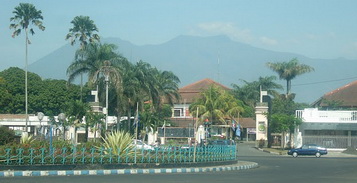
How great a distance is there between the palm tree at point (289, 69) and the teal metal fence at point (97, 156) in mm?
62981

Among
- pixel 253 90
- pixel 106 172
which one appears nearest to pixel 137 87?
pixel 106 172

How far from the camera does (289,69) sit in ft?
300

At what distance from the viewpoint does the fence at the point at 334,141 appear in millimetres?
61344

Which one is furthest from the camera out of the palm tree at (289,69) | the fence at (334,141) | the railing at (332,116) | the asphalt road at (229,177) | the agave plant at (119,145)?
the palm tree at (289,69)

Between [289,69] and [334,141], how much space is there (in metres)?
31.1

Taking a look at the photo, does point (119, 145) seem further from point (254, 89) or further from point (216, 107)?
point (254, 89)

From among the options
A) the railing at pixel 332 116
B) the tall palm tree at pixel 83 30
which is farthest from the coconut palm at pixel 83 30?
the railing at pixel 332 116

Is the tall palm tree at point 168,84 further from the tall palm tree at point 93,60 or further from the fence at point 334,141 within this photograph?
the fence at point 334,141

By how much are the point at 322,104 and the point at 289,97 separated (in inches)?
336

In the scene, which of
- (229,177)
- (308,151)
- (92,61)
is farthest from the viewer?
(92,61)

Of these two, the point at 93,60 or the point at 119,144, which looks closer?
the point at 119,144

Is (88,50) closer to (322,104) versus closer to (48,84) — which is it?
(48,84)

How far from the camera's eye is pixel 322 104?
297 feet

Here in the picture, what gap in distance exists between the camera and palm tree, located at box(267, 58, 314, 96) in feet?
300
